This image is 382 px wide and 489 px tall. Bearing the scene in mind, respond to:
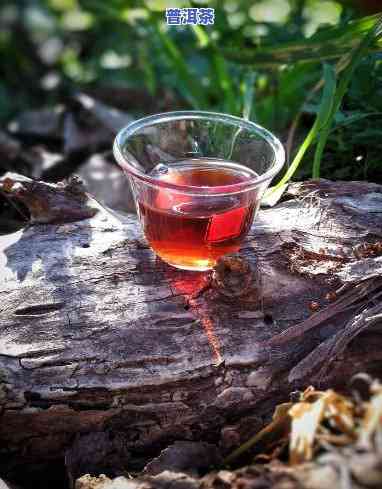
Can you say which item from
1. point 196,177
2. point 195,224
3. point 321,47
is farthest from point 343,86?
point 195,224

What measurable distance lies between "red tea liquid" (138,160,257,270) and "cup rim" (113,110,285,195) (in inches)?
1.2

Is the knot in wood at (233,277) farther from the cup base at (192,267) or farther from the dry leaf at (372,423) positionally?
the dry leaf at (372,423)

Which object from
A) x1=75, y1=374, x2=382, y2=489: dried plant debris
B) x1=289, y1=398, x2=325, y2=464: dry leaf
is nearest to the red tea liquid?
x1=75, y1=374, x2=382, y2=489: dried plant debris

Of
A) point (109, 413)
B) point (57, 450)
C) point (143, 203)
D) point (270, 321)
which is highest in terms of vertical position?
point (143, 203)

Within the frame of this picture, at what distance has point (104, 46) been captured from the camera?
4664 millimetres

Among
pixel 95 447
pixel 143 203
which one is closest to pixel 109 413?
pixel 95 447

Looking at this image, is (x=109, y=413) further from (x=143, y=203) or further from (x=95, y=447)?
(x=143, y=203)

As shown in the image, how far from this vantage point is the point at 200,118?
2.29 meters

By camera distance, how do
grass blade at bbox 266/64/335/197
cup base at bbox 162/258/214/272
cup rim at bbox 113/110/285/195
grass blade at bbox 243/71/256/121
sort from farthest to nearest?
grass blade at bbox 243/71/256/121
grass blade at bbox 266/64/335/197
cup base at bbox 162/258/214/272
cup rim at bbox 113/110/285/195

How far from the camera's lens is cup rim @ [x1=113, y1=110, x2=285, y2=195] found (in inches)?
72.2

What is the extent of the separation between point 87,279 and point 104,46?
309 cm

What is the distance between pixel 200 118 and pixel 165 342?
2.72ft

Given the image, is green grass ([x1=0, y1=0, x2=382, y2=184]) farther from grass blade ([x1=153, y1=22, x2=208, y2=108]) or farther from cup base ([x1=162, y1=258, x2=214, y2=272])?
cup base ([x1=162, y1=258, x2=214, y2=272])
